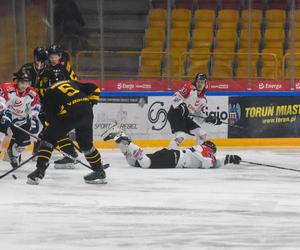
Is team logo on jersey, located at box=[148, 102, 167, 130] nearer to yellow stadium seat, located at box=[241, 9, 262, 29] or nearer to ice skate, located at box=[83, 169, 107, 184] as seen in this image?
yellow stadium seat, located at box=[241, 9, 262, 29]

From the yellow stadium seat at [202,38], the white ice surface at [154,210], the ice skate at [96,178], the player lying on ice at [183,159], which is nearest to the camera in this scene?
the white ice surface at [154,210]

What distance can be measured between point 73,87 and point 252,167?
252cm

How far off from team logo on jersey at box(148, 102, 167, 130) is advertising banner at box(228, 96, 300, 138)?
0.90 meters

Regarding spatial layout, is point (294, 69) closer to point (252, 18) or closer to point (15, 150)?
point (252, 18)

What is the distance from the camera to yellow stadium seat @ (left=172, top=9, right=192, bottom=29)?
40.6 feet

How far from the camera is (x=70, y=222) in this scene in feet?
16.3

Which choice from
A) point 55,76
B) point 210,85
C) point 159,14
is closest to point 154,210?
point 55,76

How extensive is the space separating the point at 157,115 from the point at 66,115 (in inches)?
162

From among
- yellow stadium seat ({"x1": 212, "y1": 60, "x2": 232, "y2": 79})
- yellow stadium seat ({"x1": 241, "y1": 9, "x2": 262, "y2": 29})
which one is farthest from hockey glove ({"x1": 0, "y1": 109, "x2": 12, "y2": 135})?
yellow stadium seat ({"x1": 241, "y1": 9, "x2": 262, "y2": 29})

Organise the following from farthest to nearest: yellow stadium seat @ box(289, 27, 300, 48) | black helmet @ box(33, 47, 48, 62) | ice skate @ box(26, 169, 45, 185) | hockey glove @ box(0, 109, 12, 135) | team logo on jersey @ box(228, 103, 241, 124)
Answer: yellow stadium seat @ box(289, 27, 300, 48) < team logo on jersey @ box(228, 103, 241, 124) < black helmet @ box(33, 47, 48, 62) < hockey glove @ box(0, 109, 12, 135) < ice skate @ box(26, 169, 45, 185)

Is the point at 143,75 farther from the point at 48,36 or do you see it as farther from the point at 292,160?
the point at 292,160

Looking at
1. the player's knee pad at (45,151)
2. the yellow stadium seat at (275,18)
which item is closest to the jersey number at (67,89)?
the player's knee pad at (45,151)

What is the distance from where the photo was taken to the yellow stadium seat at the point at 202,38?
1220 centimetres

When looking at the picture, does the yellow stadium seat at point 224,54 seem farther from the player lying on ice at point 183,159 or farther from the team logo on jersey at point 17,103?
the team logo on jersey at point 17,103
